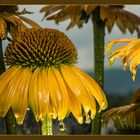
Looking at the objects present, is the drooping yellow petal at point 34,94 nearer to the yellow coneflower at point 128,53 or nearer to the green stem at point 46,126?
the green stem at point 46,126

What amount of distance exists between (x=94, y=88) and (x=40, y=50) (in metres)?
0.17

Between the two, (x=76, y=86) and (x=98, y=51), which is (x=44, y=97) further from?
(x=98, y=51)

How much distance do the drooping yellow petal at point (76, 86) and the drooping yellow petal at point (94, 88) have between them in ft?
0.07

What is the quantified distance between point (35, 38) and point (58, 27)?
0.09 meters

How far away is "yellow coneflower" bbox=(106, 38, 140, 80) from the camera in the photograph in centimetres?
104

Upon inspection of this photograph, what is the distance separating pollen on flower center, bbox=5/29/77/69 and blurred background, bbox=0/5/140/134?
1.1 inches

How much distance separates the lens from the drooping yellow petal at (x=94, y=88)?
1.05 meters

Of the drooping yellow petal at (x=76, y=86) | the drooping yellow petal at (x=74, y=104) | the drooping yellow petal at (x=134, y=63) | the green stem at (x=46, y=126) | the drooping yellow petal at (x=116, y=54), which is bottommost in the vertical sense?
the green stem at (x=46, y=126)

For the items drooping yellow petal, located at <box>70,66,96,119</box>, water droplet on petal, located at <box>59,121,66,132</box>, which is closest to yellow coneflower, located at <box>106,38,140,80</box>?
drooping yellow petal, located at <box>70,66,96,119</box>

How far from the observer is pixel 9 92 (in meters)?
1.00

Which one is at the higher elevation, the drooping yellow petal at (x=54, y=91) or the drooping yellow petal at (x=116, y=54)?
the drooping yellow petal at (x=116, y=54)

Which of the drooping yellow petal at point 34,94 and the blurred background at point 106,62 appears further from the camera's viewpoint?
the blurred background at point 106,62

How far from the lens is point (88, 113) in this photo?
106cm

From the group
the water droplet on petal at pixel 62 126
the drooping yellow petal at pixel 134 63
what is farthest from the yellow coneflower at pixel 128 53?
the water droplet on petal at pixel 62 126
